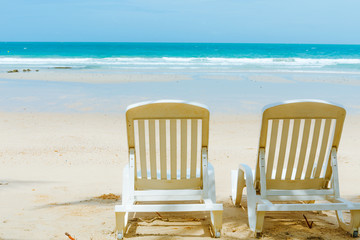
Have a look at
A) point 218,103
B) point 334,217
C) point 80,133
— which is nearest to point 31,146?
point 80,133

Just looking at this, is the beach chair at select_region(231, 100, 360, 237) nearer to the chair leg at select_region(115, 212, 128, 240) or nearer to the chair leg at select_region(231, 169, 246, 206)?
the chair leg at select_region(231, 169, 246, 206)

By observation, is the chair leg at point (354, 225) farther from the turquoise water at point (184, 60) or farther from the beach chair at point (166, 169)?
the turquoise water at point (184, 60)

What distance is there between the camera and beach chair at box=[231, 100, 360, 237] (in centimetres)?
303

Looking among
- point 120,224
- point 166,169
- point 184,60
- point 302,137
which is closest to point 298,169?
point 302,137

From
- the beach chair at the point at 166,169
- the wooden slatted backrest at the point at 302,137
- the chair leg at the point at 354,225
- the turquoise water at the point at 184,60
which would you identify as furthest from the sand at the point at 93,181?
the turquoise water at the point at 184,60

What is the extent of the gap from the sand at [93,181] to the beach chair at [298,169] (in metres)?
0.27

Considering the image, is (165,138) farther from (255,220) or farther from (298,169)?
(298,169)

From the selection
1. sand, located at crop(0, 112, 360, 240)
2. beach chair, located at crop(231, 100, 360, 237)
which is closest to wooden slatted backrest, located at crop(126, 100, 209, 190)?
sand, located at crop(0, 112, 360, 240)

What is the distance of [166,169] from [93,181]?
1674 millimetres

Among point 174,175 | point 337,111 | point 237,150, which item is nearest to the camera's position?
point 337,111

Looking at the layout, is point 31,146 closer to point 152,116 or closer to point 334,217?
point 152,116

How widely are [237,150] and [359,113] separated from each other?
4.78 m

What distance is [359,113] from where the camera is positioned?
932cm

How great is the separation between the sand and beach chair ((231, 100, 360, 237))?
0.27 m
